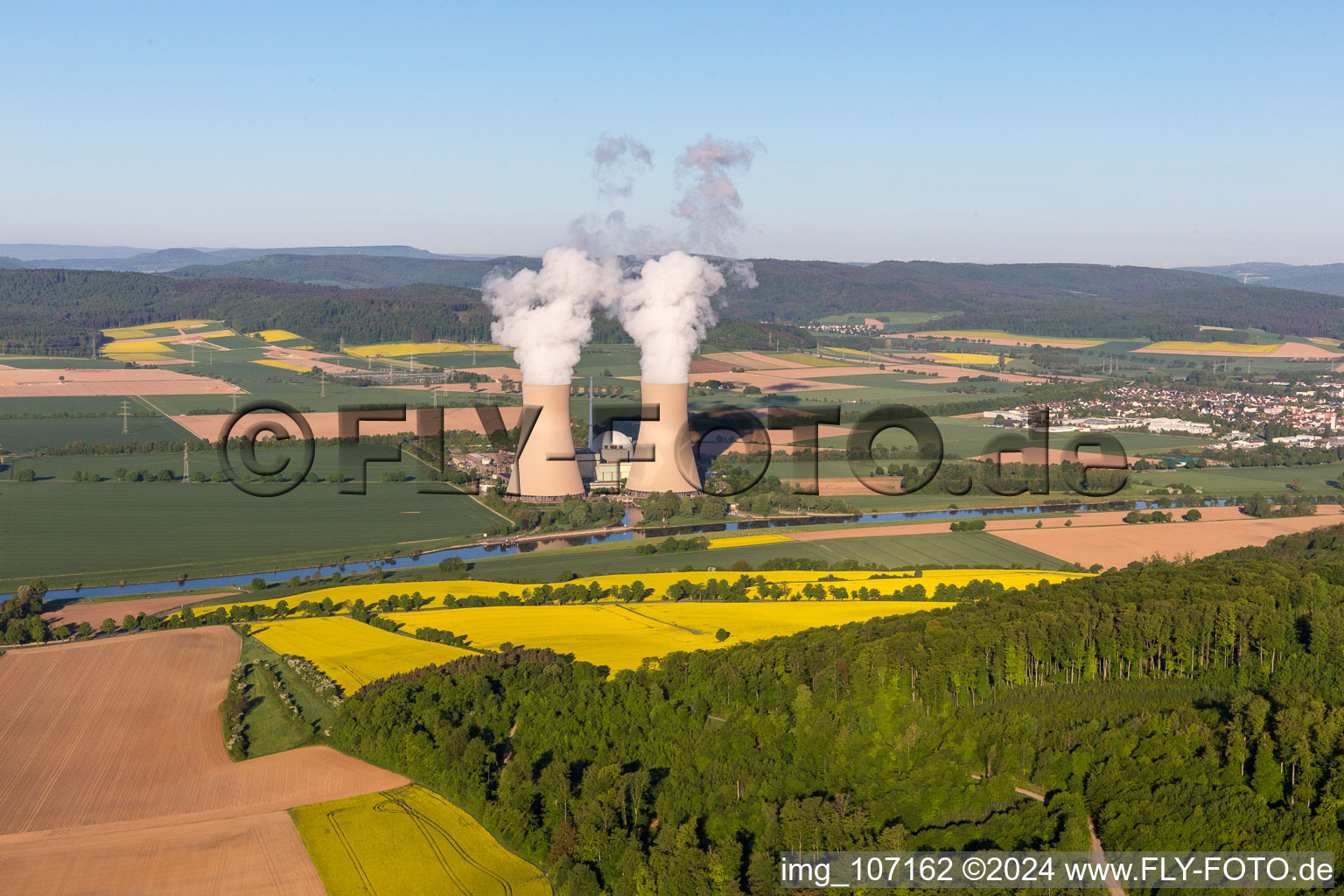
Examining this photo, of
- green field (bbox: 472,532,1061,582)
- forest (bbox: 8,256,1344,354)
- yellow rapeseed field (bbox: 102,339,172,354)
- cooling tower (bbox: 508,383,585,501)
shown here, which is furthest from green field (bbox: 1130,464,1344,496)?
yellow rapeseed field (bbox: 102,339,172,354)

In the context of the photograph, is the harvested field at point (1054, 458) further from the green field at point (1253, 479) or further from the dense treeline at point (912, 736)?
the dense treeline at point (912, 736)

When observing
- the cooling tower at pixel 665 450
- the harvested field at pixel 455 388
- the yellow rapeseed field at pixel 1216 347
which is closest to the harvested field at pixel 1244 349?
the yellow rapeseed field at pixel 1216 347

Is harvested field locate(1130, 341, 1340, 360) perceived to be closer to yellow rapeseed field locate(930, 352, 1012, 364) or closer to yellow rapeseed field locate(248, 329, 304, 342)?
yellow rapeseed field locate(930, 352, 1012, 364)

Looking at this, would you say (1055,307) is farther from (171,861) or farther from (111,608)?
(171,861)

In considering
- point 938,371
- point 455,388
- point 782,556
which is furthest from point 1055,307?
point 782,556

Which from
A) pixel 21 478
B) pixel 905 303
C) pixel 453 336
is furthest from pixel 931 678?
pixel 905 303
